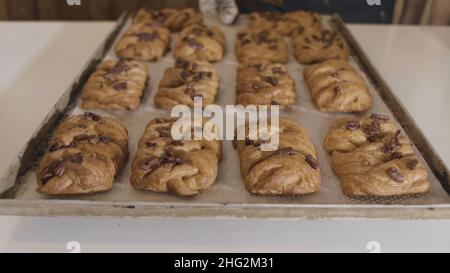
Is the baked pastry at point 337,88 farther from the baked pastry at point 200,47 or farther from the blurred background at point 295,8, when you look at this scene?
the blurred background at point 295,8

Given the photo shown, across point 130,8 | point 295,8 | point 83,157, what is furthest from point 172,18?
point 83,157

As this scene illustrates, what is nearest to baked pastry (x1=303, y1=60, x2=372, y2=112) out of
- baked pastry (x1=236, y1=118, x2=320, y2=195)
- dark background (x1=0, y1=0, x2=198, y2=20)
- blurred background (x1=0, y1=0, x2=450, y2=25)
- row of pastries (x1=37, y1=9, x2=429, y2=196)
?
row of pastries (x1=37, y1=9, x2=429, y2=196)

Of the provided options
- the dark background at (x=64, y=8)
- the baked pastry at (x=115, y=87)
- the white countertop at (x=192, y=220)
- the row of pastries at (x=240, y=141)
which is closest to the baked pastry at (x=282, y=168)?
the row of pastries at (x=240, y=141)

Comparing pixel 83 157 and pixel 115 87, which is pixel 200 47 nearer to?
pixel 115 87

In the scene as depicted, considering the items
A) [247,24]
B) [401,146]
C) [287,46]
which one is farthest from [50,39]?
[401,146]
